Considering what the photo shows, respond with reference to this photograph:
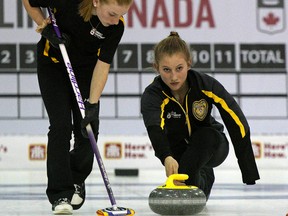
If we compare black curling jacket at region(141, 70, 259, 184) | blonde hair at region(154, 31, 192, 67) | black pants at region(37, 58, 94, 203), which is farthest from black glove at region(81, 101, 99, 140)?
blonde hair at region(154, 31, 192, 67)

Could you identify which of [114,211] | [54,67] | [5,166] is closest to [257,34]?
[5,166]

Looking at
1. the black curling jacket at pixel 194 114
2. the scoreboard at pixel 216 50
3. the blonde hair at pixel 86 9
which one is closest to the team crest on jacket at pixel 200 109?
the black curling jacket at pixel 194 114

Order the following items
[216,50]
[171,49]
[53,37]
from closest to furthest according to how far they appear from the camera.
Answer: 1. [53,37]
2. [171,49]
3. [216,50]

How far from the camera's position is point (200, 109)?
10.6ft

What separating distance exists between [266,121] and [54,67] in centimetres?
434

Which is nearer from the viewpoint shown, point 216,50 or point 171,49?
point 171,49

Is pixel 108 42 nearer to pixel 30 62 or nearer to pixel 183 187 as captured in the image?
pixel 183 187

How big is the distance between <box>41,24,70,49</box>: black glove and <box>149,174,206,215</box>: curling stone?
2.44 feet

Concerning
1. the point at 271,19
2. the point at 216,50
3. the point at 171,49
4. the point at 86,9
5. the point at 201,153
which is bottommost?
the point at 201,153

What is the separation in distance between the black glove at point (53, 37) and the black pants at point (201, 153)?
733mm

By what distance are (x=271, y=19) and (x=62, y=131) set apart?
15.1ft

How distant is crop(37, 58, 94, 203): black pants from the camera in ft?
9.93

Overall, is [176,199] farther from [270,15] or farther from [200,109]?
[270,15]

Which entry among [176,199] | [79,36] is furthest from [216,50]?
[176,199]
